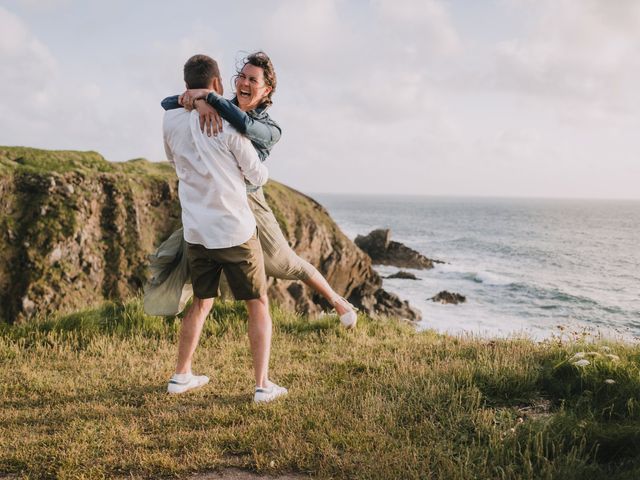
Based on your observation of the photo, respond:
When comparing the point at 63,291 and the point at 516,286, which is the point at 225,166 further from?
the point at 516,286

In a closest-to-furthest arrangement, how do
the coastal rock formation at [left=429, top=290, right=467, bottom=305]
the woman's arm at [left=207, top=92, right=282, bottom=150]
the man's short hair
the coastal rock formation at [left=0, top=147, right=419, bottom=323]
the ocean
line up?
the woman's arm at [left=207, top=92, right=282, bottom=150] < the man's short hair < the coastal rock formation at [left=0, top=147, right=419, bottom=323] < the ocean < the coastal rock formation at [left=429, top=290, right=467, bottom=305]

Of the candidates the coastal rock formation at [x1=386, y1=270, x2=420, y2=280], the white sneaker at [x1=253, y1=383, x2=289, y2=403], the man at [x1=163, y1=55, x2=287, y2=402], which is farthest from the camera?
the coastal rock formation at [x1=386, y1=270, x2=420, y2=280]

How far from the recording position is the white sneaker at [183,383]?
4.41 metres

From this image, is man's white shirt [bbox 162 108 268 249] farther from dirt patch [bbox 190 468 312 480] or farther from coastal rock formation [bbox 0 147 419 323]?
coastal rock formation [bbox 0 147 419 323]

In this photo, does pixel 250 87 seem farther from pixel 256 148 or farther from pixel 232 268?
pixel 232 268

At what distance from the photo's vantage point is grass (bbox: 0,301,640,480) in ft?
10.3

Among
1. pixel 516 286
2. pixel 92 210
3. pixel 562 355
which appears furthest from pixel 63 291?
pixel 516 286

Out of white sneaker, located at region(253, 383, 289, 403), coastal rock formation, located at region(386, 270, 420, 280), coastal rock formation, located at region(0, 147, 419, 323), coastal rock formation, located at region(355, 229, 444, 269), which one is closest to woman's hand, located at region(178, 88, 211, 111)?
white sneaker, located at region(253, 383, 289, 403)

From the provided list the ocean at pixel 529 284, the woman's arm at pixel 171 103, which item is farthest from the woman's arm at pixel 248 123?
the ocean at pixel 529 284

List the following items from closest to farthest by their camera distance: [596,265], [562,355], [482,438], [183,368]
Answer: [482,438], [183,368], [562,355], [596,265]

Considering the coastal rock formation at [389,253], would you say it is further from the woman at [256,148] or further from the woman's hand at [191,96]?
the woman's hand at [191,96]

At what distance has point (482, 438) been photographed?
11.4 ft

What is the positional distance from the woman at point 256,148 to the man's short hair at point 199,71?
169 millimetres

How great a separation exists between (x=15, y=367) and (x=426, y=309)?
91.7 ft
